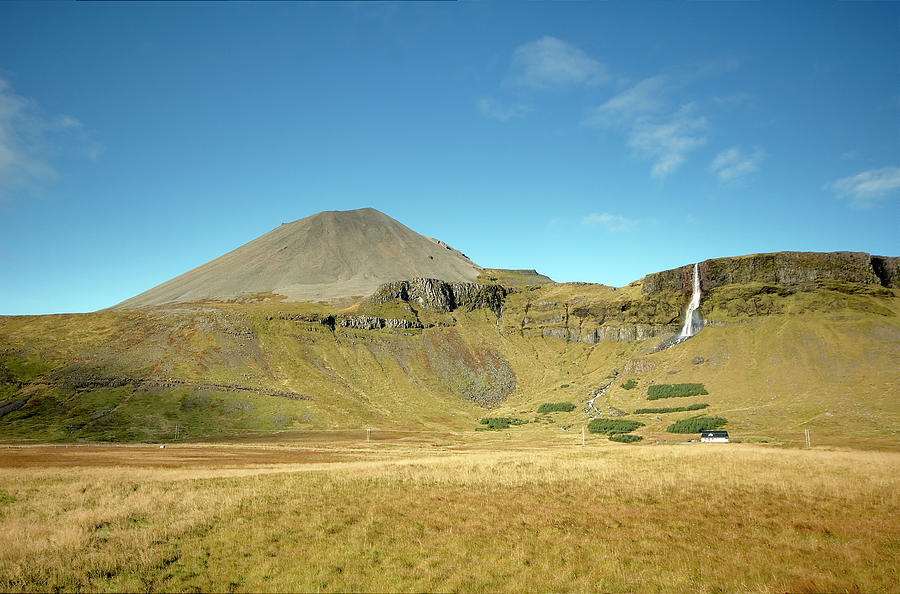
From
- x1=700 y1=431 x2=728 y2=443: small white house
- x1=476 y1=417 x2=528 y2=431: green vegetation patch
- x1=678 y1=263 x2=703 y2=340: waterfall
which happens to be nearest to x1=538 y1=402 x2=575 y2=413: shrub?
x1=476 y1=417 x2=528 y2=431: green vegetation patch

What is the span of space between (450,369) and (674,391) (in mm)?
71422

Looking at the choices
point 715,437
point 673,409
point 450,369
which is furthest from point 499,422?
point 715,437

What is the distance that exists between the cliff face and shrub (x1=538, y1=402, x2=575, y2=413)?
206 feet

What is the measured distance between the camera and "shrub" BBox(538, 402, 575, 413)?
13588 centimetres

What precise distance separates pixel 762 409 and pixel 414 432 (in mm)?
73264

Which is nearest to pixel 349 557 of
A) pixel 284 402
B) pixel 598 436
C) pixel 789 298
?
pixel 598 436

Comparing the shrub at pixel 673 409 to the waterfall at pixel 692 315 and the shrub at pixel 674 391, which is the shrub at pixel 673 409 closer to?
the shrub at pixel 674 391

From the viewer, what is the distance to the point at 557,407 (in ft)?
452

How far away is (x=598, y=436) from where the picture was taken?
100m

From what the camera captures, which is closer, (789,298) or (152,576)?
(152,576)

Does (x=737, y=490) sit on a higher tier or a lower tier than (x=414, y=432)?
higher

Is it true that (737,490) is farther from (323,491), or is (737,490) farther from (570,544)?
(323,491)

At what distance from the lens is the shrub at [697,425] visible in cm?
9319

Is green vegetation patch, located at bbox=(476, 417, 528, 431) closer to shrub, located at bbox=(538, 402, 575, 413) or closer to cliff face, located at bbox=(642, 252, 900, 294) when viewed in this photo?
shrub, located at bbox=(538, 402, 575, 413)
